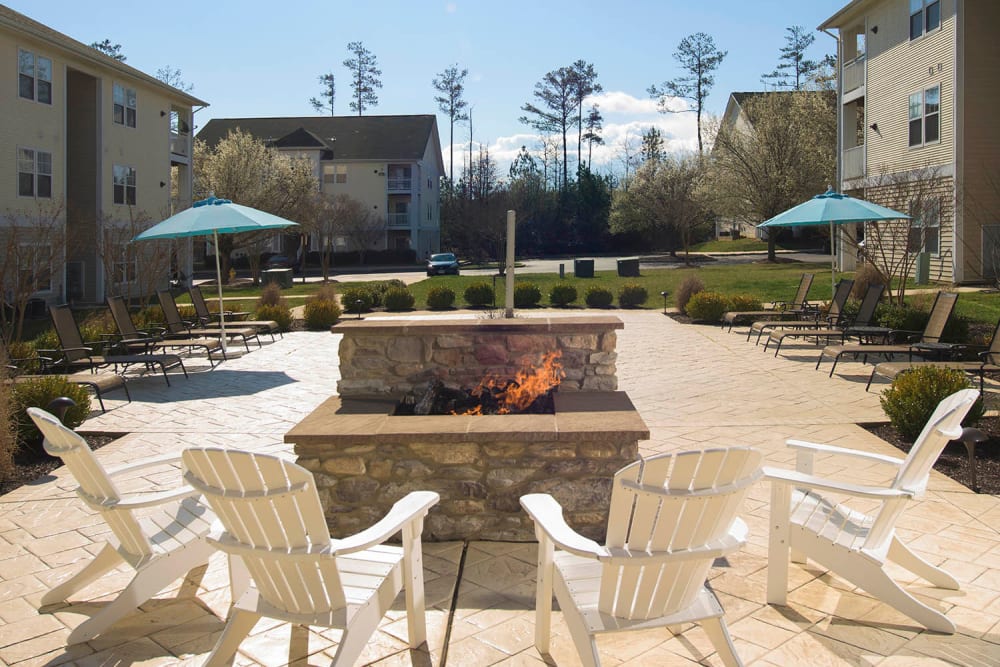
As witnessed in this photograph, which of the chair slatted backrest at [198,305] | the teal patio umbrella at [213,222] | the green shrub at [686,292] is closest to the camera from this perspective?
the teal patio umbrella at [213,222]

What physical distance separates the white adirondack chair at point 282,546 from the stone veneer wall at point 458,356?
287 centimetres

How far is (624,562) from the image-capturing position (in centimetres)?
286

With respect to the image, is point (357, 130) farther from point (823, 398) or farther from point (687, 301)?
point (823, 398)

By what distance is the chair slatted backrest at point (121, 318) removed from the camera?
12.0m

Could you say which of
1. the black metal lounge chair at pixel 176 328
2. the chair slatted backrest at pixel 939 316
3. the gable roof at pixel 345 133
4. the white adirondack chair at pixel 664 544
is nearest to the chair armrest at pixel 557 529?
the white adirondack chair at pixel 664 544

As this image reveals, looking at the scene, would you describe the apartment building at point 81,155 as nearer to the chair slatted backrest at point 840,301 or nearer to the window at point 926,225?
the chair slatted backrest at point 840,301

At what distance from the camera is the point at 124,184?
1099 inches

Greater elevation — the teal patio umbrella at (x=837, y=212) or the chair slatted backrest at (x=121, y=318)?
the teal patio umbrella at (x=837, y=212)

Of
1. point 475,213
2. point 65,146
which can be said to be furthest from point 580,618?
point 475,213

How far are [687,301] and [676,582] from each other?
17279 millimetres

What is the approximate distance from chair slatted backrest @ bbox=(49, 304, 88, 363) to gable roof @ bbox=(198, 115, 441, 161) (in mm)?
41231

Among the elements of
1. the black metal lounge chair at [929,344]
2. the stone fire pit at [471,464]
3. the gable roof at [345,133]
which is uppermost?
the gable roof at [345,133]

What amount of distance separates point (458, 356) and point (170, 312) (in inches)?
372

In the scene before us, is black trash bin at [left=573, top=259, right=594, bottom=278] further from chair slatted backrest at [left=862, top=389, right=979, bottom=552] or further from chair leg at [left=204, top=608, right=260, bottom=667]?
chair leg at [left=204, top=608, right=260, bottom=667]
